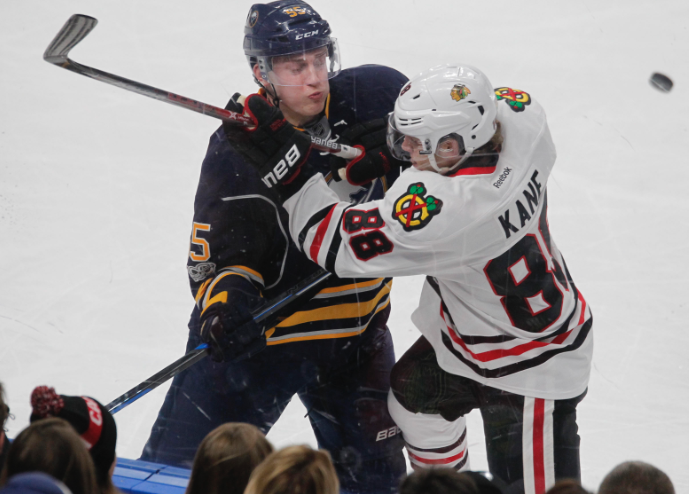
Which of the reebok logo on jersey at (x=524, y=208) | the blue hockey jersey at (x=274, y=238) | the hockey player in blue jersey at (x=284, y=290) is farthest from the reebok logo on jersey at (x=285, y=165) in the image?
the reebok logo on jersey at (x=524, y=208)

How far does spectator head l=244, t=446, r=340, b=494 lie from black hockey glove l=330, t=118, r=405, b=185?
116cm

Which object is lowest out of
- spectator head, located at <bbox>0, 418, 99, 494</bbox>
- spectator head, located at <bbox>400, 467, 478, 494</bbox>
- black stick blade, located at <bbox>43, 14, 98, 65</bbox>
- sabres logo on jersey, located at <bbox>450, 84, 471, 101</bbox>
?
spectator head, located at <bbox>400, 467, 478, 494</bbox>

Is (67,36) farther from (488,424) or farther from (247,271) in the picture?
(488,424)

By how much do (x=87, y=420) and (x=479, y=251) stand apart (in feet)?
3.28

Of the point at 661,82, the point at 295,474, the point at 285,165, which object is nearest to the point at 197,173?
the point at 285,165

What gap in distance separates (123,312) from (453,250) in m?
1.73

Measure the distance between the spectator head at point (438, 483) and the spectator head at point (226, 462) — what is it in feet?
0.98

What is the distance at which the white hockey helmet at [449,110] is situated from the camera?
1876 millimetres

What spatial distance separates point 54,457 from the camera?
1.15m

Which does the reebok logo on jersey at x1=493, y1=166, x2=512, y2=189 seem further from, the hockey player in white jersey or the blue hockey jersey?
the blue hockey jersey

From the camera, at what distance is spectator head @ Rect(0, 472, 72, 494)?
38.5 inches

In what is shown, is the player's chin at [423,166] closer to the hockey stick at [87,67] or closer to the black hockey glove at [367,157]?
the black hockey glove at [367,157]

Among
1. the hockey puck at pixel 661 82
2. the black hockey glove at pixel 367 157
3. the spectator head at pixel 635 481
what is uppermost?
the black hockey glove at pixel 367 157

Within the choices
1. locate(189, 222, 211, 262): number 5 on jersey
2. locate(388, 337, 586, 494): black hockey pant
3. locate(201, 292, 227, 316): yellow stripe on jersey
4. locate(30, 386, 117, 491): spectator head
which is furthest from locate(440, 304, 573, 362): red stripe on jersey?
locate(30, 386, 117, 491): spectator head
